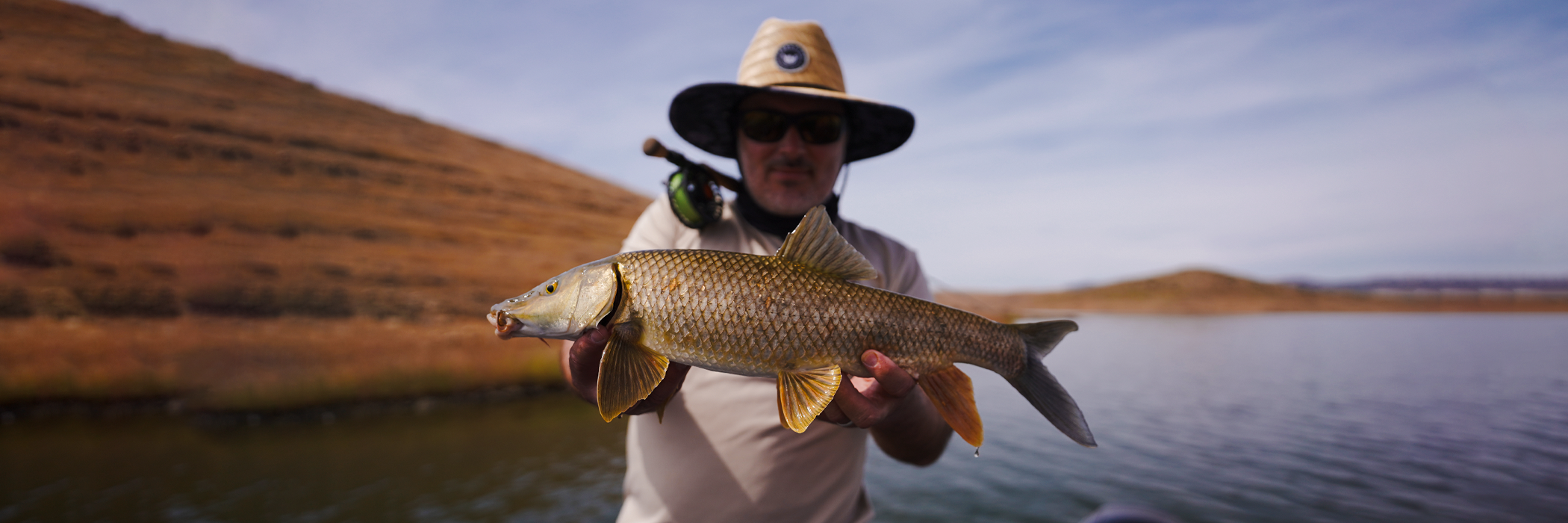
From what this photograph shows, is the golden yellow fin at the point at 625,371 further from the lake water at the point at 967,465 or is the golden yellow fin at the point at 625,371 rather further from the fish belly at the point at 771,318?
the lake water at the point at 967,465

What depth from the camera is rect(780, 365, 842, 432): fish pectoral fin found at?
1705 millimetres

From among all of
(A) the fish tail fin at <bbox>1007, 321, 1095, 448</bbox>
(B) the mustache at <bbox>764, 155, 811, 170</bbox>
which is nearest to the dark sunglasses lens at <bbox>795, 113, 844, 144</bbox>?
(B) the mustache at <bbox>764, 155, 811, 170</bbox>

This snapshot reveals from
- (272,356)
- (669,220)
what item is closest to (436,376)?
(272,356)

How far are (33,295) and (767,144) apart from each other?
31205 mm

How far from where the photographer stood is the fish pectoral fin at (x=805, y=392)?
1705mm

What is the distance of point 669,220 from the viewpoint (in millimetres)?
2818

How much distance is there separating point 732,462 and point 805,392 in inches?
34.7

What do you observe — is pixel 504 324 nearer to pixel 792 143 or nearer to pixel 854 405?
pixel 854 405

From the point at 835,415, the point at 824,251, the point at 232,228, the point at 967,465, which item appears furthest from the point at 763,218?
the point at 232,228

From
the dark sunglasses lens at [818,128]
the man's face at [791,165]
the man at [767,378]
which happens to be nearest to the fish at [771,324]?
the man at [767,378]

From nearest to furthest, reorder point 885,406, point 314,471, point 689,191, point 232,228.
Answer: point 885,406, point 689,191, point 314,471, point 232,228

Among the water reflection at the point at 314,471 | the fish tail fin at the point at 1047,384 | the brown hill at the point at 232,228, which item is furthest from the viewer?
the brown hill at the point at 232,228

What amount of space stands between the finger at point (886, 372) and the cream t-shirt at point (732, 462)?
806 millimetres

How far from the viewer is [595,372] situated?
1.98 meters
